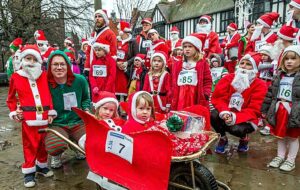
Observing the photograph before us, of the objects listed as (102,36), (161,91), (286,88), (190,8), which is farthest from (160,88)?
(190,8)

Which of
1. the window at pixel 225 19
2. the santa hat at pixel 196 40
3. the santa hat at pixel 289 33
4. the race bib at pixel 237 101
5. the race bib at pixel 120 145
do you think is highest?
the window at pixel 225 19

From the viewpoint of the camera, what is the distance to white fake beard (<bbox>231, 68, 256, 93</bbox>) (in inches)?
153

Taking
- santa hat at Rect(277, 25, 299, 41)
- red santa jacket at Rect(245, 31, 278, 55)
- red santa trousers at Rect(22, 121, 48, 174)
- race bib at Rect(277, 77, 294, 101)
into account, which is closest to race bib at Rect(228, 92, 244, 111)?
race bib at Rect(277, 77, 294, 101)

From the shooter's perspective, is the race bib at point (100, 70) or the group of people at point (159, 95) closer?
the group of people at point (159, 95)

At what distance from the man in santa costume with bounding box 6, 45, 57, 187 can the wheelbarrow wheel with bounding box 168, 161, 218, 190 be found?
159 cm

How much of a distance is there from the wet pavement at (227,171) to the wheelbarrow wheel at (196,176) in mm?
721

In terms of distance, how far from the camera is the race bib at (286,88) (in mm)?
3449

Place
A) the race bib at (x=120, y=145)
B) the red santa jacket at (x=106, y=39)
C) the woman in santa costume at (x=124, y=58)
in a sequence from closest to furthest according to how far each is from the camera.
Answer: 1. the race bib at (x=120, y=145)
2. the red santa jacket at (x=106, y=39)
3. the woman in santa costume at (x=124, y=58)

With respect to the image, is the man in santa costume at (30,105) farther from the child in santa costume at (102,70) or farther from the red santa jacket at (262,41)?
the red santa jacket at (262,41)

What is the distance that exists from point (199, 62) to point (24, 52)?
220 cm

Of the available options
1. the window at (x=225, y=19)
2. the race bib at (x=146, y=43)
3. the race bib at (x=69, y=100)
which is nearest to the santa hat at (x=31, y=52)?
the race bib at (x=69, y=100)

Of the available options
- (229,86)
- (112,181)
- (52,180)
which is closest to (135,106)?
(112,181)

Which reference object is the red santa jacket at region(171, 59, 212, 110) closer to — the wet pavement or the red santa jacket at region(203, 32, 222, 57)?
the wet pavement

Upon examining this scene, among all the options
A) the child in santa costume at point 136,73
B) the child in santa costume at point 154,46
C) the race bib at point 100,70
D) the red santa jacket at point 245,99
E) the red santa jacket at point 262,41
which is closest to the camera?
the red santa jacket at point 245,99
